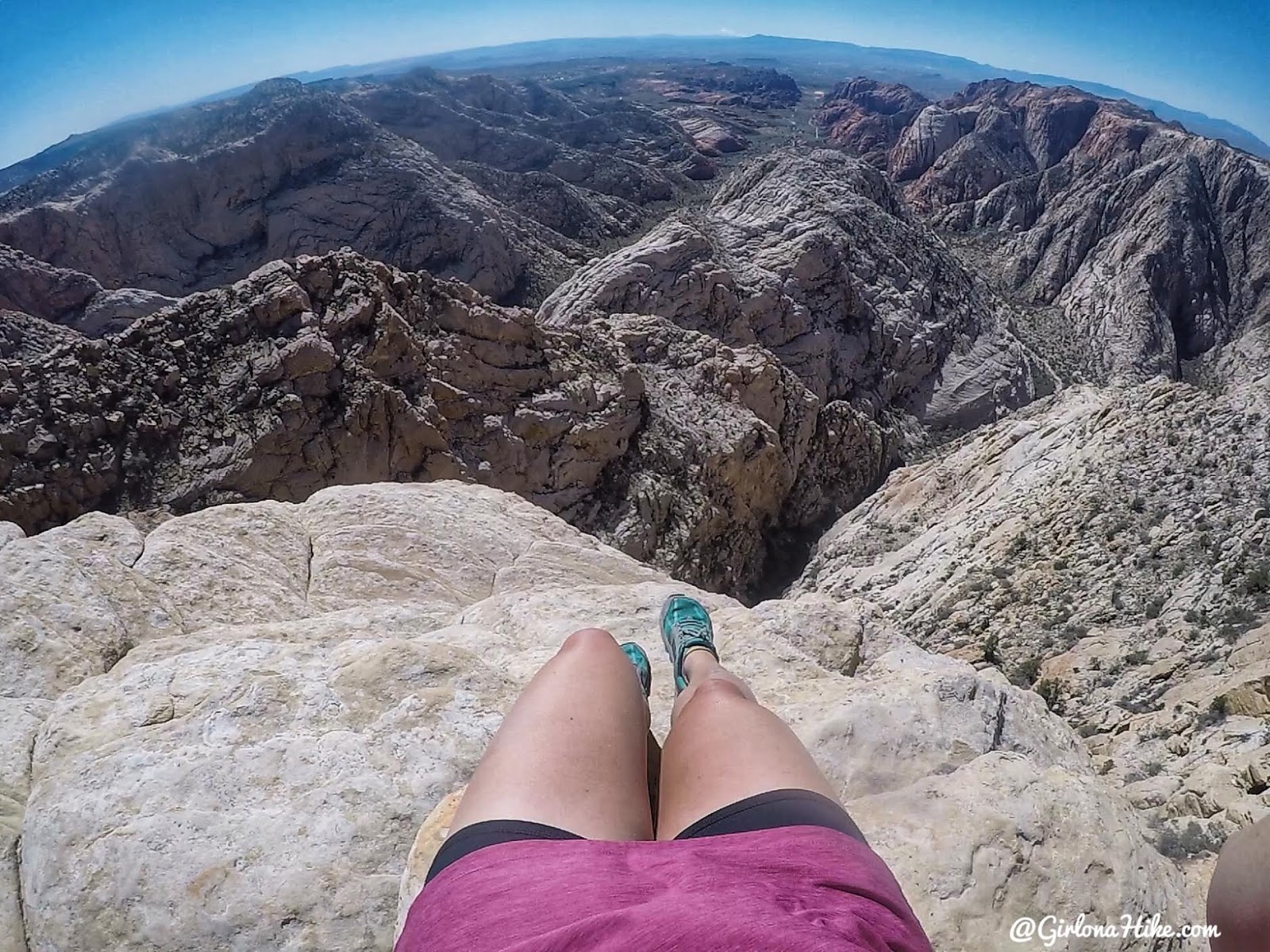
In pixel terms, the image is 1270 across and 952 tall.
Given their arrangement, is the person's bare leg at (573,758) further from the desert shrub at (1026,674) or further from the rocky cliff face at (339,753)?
the desert shrub at (1026,674)

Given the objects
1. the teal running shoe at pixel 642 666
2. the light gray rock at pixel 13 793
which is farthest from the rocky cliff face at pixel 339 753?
the teal running shoe at pixel 642 666

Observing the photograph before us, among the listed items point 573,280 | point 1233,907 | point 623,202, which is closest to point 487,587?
point 1233,907

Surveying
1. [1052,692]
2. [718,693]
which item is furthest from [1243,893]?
[1052,692]

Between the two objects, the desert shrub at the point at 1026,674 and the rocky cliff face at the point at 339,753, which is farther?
the desert shrub at the point at 1026,674

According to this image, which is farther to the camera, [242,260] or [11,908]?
Answer: [242,260]

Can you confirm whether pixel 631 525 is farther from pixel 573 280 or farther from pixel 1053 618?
pixel 573 280

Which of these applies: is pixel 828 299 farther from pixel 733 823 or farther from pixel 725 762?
pixel 733 823
